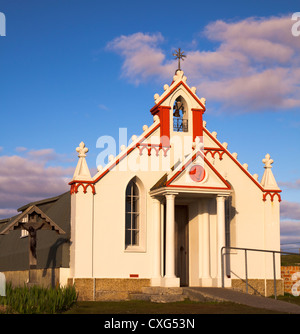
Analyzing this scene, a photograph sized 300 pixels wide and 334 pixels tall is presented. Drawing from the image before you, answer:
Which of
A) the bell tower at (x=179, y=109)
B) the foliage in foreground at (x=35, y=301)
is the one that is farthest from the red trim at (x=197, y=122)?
the foliage in foreground at (x=35, y=301)

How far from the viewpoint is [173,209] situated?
21.9m

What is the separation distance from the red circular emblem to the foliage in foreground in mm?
6745

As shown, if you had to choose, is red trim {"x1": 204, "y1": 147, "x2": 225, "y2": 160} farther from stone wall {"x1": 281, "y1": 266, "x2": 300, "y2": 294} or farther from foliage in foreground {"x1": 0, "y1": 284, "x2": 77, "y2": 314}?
foliage in foreground {"x1": 0, "y1": 284, "x2": 77, "y2": 314}

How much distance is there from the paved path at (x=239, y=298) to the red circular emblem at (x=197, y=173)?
4113mm

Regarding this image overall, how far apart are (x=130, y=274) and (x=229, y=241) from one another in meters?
4.56

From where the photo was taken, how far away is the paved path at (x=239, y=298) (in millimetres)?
17511

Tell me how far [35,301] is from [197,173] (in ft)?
27.6

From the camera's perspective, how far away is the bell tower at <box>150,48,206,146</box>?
23.8 m

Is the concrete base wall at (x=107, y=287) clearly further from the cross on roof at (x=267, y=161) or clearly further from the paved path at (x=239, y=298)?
the cross on roof at (x=267, y=161)

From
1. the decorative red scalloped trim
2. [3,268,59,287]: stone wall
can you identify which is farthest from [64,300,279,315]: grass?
the decorative red scalloped trim

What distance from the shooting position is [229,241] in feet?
79.3

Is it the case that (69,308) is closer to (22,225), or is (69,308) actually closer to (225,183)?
(22,225)

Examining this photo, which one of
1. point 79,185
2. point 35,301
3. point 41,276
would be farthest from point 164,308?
point 41,276
